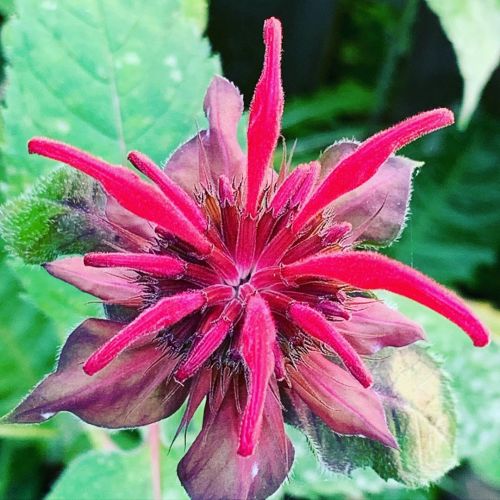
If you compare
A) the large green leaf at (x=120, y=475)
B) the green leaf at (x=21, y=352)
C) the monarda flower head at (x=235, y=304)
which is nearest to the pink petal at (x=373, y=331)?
the monarda flower head at (x=235, y=304)

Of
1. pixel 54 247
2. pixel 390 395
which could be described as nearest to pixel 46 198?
pixel 54 247

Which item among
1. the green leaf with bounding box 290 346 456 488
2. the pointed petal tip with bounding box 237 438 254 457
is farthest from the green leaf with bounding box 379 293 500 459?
the pointed petal tip with bounding box 237 438 254 457

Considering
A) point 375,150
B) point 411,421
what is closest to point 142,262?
point 375,150

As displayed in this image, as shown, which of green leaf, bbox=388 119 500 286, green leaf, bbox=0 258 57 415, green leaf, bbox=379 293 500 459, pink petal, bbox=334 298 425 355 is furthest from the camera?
green leaf, bbox=388 119 500 286

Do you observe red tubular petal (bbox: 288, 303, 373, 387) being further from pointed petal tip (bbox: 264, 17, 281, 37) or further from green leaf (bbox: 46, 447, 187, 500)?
green leaf (bbox: 46, 447, 187, 500)

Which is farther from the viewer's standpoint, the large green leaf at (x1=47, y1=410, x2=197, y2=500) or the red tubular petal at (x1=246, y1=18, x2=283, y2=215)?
the large green leaf at (x1=47, y1=410, x2=197, y2=500)

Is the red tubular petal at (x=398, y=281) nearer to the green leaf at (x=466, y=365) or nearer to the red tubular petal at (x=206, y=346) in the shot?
the red tubular petal at (x=206, y=346)

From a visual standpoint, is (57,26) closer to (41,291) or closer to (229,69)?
(41,291)
